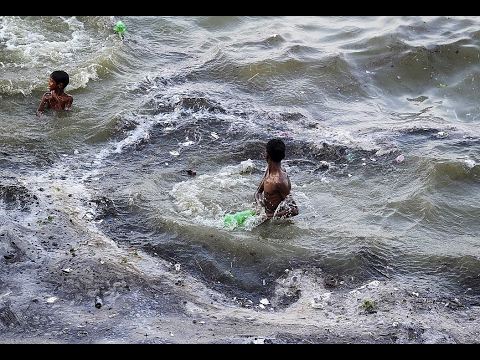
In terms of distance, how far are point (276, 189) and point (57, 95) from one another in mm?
3791

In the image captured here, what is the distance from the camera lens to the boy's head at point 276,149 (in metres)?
5.80

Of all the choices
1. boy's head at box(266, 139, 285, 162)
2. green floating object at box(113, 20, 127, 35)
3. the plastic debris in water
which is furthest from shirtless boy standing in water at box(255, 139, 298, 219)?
green floating object at box(113, 20, 127, 35)

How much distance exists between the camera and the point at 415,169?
7242 millimetres

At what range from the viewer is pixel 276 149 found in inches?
229

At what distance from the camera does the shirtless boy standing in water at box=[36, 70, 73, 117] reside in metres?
7.93

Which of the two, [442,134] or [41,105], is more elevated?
[442,134]

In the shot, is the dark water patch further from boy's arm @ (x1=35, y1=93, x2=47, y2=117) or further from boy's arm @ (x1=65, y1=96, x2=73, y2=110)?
boy's arm @ (x1=65, y1=96, x2=73, y2=110)

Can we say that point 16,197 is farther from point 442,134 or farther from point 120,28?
point 442,134

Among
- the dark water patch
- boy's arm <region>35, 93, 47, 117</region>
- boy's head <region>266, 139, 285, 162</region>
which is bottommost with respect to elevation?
the dark water patch

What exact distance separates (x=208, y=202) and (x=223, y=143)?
151 cm

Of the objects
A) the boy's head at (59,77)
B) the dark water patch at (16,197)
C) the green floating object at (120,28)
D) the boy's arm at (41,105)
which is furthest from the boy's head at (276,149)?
the green floating object at (120,28)

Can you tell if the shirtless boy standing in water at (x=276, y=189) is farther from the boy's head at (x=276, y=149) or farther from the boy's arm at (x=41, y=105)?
the boy's arm at (x=41, y=105)

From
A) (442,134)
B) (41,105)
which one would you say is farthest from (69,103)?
(442,134)
